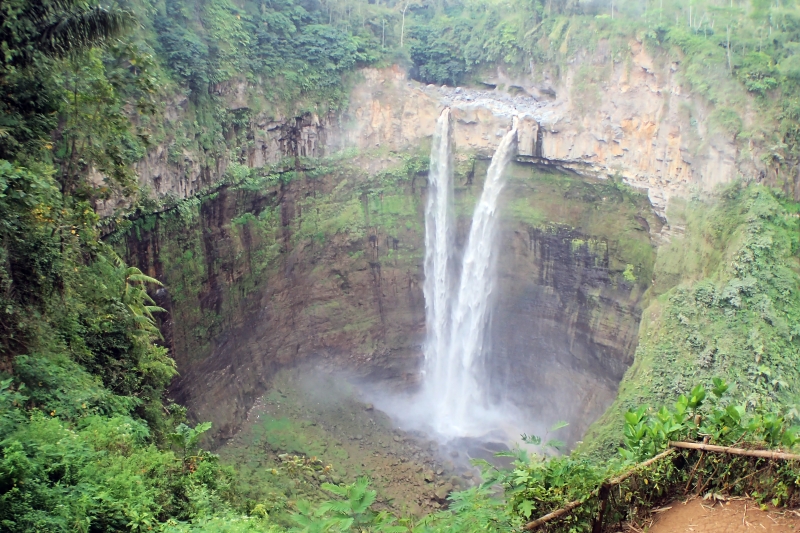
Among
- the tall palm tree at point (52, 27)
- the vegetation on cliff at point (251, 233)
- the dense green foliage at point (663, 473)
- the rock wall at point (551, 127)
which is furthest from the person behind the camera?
the rock wall at point (551, 127)

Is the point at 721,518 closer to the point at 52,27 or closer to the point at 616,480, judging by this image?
the point at 616,480

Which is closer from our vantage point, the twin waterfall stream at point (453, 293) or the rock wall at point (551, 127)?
the rock wall at point (551, 127)

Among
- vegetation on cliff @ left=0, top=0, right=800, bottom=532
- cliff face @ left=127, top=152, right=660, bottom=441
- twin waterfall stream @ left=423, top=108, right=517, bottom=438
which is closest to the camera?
vegetation on cliff @ left=0, top=0, right=800, bottom=532

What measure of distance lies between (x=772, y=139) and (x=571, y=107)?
6.00 metres

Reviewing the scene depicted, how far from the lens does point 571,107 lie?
19062 mm

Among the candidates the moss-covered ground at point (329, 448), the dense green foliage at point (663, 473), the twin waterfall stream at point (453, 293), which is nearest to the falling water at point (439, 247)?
the twin waterfall stream at point (453, 293)

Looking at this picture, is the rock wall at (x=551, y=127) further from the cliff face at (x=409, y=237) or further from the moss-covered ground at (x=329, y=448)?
the moss-covered ground at (x=329, y=448)

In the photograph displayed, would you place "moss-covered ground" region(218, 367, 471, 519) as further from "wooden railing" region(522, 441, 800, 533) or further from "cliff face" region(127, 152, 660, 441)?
"wooden railing" region(522, 441, 800, 533)

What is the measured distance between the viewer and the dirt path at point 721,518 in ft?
15.5

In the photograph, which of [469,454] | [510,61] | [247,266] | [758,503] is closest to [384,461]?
[469,454]

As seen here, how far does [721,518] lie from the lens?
4910 millimetres

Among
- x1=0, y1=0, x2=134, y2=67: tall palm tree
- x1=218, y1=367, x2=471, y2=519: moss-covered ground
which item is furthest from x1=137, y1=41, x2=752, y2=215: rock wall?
x1=218, y1=367, x2=471, y2=519: moss-covered ground

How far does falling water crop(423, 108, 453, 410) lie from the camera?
2117 cm

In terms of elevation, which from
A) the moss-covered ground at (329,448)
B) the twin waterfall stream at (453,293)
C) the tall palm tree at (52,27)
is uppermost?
the tall palm tree at (52,27)
